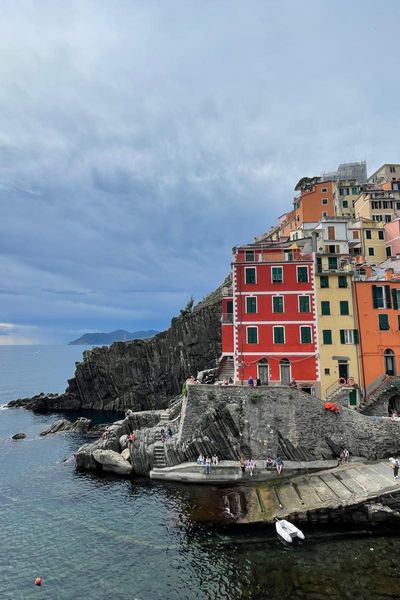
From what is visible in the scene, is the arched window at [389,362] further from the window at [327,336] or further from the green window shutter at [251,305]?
the green window shutter at [251,305]

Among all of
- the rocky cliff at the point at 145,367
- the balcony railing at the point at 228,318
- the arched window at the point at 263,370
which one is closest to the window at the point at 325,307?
the arched window at the point at 263,370

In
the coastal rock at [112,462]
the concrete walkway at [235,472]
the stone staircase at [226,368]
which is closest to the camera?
the concrete walkway at [235,472]

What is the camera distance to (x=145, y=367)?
83.9m

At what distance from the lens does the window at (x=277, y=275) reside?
4144 centimetres

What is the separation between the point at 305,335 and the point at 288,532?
789 inches

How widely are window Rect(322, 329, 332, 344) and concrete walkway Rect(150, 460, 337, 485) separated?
11719 mm

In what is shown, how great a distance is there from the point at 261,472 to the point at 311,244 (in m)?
26.5

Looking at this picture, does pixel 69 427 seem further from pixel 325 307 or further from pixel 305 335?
pixel 325 307

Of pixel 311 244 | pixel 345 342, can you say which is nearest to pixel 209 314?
pixel 311 244

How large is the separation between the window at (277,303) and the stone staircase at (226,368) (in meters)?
8.18

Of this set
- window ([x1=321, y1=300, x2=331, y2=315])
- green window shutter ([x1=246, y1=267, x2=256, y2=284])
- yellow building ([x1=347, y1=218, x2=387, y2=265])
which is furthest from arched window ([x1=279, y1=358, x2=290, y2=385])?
yellow building ([x1=347, y1=218, x2=387, y2=265])

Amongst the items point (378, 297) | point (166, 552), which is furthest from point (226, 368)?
point (166, 552)

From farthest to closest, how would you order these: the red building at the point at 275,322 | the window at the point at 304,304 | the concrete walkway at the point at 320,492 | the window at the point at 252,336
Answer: the window at the point at 304,304, the window at the point at 252,336, the red building at the point at 275,322, the concrete walkway at the point at 320,492

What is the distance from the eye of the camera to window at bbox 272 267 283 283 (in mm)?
41438
